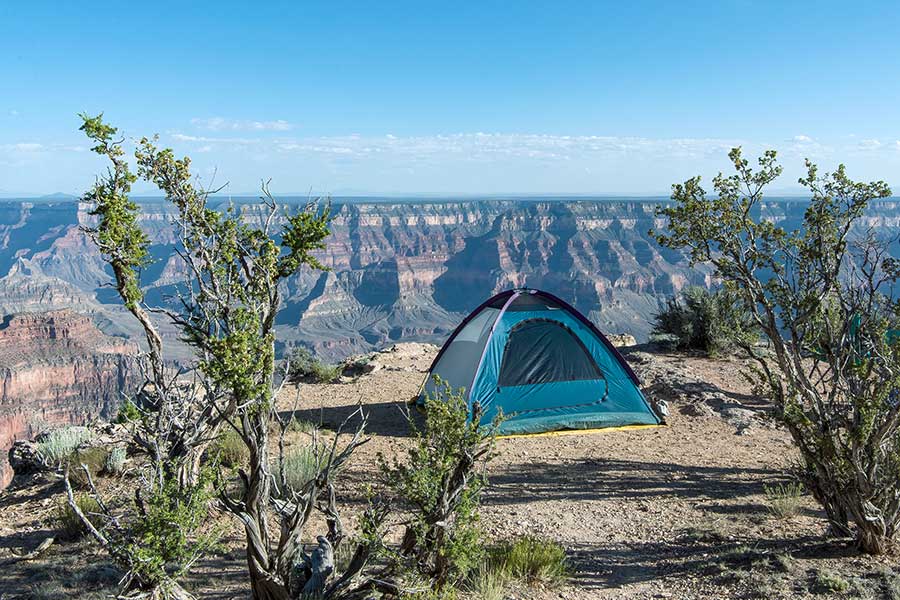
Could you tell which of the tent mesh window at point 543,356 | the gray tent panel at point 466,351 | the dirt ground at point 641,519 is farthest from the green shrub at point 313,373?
the tent mesh window at point 543,356

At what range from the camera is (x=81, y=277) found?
570 feet

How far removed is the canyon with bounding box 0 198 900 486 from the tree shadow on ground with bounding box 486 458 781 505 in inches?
3331

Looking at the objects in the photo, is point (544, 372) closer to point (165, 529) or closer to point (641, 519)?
point (641, 519)

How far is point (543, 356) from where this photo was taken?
1120cm

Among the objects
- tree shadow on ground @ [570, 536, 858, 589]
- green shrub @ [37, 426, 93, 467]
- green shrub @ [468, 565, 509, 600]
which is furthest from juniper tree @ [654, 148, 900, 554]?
green shrub @ [37, 426, 93, 467]

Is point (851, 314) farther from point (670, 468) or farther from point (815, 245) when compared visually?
point (670, 468)

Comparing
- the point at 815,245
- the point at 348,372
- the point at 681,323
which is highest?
the point at 815,245

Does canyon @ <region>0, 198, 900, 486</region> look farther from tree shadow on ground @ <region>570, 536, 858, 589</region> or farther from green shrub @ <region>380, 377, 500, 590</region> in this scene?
green shrub @ <region>380, 377, 500, 590</region>

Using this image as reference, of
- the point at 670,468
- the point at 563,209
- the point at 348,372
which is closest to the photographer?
the point at 670,468

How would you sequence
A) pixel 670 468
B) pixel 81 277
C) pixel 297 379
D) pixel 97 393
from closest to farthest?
pixel 670 468 → pixel 297 379 → pixel 97 393 → pixel 81 277

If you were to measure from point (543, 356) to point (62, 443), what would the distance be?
8.13 m

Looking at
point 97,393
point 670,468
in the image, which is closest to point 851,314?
point 670,468

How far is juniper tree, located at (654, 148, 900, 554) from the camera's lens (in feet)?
18.4

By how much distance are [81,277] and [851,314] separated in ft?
658
